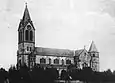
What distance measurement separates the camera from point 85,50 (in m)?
78.4

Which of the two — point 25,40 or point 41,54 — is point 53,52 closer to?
point 41,54

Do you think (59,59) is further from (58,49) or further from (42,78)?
(42,78)

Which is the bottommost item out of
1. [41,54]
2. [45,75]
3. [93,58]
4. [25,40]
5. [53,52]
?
[45,75]

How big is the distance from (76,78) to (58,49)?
12.9 m

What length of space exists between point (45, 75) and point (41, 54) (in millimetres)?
12596

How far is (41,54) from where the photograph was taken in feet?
244

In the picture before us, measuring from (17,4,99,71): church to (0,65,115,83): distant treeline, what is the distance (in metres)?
2.63

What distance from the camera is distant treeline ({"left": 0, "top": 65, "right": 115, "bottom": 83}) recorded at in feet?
185

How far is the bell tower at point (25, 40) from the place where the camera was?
72.8 meters

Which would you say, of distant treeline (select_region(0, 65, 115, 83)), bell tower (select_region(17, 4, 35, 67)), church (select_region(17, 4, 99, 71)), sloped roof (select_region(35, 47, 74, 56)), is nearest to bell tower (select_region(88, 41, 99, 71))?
church (select_region(17, 4, 99, 71))

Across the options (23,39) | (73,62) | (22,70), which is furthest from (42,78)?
(73,62)

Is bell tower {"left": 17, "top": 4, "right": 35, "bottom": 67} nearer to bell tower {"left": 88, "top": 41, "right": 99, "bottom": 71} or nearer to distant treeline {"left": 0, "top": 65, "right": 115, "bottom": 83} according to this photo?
distant treeline {"left": 0, "top": 65, "right": 115, "bottom": 83}

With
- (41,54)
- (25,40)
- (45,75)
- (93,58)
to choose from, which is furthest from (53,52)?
(45,75)

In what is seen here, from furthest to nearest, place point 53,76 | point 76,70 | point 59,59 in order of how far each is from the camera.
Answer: point 59,59 → point 76,70 → point 53,76
